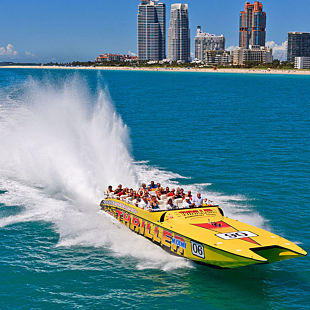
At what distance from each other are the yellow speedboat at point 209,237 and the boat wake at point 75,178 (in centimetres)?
80

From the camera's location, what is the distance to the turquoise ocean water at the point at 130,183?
17.9 meters

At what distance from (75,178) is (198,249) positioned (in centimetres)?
1543

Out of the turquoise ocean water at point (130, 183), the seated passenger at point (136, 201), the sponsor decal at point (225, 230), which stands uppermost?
the seated passenger at point (136, 201)

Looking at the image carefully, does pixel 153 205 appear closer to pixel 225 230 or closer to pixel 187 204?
pixel 187 204

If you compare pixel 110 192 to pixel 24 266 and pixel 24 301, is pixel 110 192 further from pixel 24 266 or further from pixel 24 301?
pixel 24 301

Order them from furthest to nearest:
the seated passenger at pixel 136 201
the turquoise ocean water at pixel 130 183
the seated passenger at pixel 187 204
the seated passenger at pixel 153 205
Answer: the seated passenger at pixel 136 201, the seated passenger at pixel 153 205, the seated passenger at pixel 187 204, the turquoise ocean water at pixel 130 183

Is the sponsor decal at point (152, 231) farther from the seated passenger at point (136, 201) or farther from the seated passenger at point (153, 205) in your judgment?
the seated passenger at point (153, 205)

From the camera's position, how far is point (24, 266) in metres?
19.9

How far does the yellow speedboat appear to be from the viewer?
1781 centimetres

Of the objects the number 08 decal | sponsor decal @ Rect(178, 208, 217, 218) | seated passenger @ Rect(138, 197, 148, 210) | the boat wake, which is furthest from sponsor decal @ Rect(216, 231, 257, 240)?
seated passenger @ Rect(138, 197, 148, 210)

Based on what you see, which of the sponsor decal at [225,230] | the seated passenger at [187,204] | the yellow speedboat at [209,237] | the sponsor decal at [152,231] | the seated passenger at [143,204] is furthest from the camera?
the seated passenger at [143,204]

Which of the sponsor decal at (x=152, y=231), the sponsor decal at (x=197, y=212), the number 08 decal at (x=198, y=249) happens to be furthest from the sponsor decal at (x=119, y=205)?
the number 08 decal at (x=198, y=249)

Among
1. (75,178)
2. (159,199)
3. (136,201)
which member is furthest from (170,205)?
(75,178)

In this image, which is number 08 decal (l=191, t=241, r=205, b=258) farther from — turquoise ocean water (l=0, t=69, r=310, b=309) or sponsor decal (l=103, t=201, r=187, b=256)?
turquoise ocean water (l=0, t=69, r=310, b=309)
